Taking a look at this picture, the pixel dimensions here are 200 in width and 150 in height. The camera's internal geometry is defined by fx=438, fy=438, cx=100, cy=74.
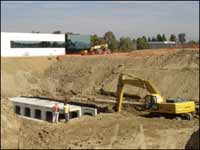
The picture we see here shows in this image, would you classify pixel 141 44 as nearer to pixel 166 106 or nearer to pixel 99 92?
pixel 99 92

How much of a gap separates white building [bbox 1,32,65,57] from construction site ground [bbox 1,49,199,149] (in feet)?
10.6

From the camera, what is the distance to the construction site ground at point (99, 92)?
806 inches

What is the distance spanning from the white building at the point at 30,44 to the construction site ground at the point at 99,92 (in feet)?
10.6

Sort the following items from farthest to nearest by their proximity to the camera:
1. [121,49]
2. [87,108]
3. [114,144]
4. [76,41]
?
[121,49] < [76,41] < [87,108] < [114,144]

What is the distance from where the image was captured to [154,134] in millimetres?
21797

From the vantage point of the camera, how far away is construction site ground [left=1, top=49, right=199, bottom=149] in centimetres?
2047

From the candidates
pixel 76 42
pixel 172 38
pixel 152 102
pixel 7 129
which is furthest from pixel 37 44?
pixel 172 38

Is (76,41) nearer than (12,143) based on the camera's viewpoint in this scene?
No

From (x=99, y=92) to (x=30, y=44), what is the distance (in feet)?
51.6

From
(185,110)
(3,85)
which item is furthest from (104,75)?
(185,110)

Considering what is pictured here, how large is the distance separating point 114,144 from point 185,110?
20.3 ft

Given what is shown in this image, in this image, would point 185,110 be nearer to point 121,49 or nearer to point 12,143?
point 12,143

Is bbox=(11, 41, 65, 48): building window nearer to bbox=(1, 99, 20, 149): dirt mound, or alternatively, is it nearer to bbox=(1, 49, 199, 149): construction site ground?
bbox=(1, 49, 199, 149): construction site ground

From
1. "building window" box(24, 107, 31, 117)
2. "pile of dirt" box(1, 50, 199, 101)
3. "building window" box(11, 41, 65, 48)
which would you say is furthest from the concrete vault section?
"building window" box(11, 41, 65, 48)
